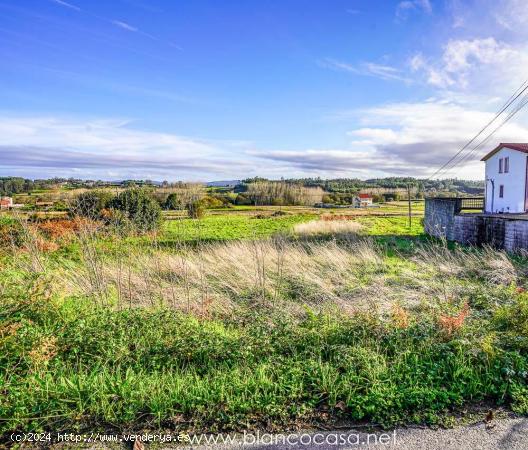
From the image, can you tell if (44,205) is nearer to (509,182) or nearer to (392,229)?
(392,229)

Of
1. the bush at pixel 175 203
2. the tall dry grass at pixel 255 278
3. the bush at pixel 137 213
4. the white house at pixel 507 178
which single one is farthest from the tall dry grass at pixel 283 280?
the white house at pixel 507 178

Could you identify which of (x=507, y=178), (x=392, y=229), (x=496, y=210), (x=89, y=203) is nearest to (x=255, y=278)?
(x=89, y=203)

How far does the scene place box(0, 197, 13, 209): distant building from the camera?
673 cm

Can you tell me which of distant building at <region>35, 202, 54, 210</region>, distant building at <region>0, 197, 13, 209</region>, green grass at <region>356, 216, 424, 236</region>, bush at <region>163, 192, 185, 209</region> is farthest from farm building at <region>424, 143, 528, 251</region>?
distant building at <region>0, 197, 13, 209</region>

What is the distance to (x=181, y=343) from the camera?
3.71 meters

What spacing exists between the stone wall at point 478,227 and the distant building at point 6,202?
9.78 meters

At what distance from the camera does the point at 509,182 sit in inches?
967

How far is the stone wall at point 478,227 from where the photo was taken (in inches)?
509

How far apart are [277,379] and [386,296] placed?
3.44 metres

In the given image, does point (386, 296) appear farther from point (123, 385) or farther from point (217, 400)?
point (123, 385)

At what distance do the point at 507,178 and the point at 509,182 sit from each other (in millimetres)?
416

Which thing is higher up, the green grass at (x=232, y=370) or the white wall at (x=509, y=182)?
the white wall at (x=509, y=182)

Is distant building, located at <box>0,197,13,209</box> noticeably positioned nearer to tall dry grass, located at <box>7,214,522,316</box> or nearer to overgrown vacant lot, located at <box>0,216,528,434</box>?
tall dry grass, located at <box>7,214,522,316</box>

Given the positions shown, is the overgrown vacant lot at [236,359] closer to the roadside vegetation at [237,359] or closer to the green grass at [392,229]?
the roadside vegetation at [237,359]
